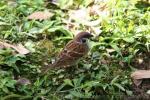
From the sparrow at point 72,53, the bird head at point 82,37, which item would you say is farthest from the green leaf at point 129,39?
the sparrow at point 72,53

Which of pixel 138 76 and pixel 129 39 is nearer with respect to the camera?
pixel 138 76

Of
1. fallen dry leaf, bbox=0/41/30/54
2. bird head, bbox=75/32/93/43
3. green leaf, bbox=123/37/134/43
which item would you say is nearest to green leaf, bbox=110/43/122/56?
green leaf, bbox=123/37/134/43

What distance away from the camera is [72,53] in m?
5.70

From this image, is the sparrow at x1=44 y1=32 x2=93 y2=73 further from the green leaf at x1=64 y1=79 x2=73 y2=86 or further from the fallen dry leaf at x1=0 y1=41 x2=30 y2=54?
the fallen dry leaf at x1=0 y1=41 x2=30 y2=54

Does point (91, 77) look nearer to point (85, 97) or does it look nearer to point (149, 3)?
point (85, 97)

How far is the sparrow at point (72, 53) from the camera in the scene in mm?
5637

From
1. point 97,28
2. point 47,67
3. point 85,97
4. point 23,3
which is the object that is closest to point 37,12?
point 23,3

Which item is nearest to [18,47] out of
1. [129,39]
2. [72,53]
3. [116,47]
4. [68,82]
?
[72,53]

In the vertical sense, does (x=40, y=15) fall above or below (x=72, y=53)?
above

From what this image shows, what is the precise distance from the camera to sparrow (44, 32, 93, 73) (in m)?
5.64

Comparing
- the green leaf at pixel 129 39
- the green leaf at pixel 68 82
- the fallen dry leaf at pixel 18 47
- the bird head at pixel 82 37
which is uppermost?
the bird head at pixel 82 37

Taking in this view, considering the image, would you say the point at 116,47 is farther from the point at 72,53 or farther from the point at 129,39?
the point at 72,53

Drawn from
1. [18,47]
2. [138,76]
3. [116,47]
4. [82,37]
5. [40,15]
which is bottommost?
Answer: [138,76]

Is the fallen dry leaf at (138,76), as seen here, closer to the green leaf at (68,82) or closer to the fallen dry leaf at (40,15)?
the green leaf at (68,82)
